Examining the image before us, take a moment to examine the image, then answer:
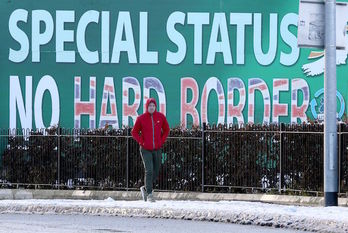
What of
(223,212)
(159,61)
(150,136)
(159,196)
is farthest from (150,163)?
(159,61)

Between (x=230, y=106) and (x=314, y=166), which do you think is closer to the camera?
(x=314, y=166)

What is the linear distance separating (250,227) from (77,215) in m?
3.54

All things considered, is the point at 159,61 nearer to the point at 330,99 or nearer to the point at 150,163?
the point at 150,163

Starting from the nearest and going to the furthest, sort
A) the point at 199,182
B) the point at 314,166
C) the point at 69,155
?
the point at 314,166 < the point at 199,182 < the point at 69,155

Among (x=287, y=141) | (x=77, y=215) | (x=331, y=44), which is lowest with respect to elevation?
(x=77, y=215)

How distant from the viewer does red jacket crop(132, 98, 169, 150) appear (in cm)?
1852

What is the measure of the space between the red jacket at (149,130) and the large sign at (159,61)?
34.4 feet

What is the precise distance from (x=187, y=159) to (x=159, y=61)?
25.6 ft

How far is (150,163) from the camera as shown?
60.9 feet

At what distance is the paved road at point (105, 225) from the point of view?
14156 millimetres

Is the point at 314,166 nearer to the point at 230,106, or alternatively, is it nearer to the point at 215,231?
the point at 215,231

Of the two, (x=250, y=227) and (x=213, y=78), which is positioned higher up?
Result: (x=213, y=78)

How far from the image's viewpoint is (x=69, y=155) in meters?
23.1

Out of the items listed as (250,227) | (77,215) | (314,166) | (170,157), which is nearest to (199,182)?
(170,157)
